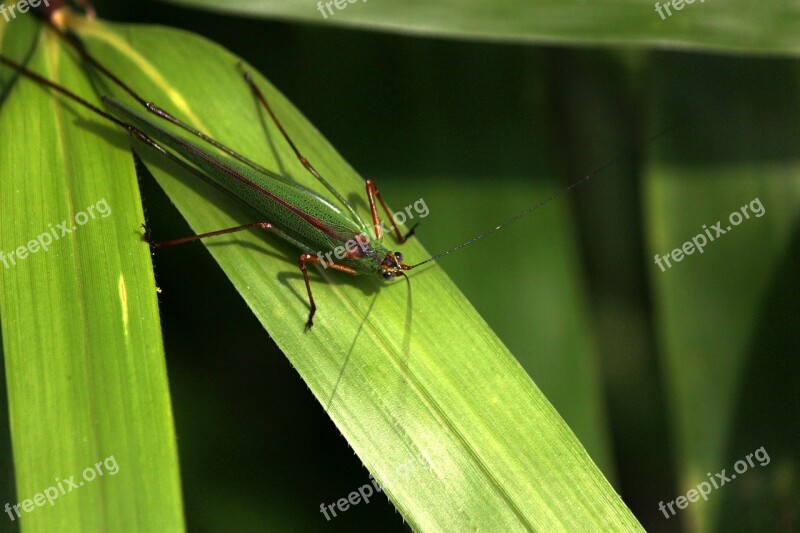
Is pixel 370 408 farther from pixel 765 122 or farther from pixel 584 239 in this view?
pixel 765 122

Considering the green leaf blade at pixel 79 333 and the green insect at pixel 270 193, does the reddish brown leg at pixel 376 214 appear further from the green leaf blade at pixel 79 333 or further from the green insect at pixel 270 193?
the green leaf blade at pixel 79 333

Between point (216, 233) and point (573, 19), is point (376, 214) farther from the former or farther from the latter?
point (573, 19)

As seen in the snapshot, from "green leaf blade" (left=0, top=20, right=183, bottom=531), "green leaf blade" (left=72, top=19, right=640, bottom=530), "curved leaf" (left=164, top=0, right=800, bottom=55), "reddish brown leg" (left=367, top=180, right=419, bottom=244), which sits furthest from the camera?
"reddish brown leg" (left=367, top=180, right=419, bottom=244)

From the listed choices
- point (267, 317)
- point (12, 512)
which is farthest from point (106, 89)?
point (12, 512)

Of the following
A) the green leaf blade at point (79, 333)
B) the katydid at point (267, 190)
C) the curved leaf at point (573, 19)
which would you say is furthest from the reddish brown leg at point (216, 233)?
the curved leaf at point (573, 19)

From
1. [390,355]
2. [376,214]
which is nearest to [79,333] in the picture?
[390,355]

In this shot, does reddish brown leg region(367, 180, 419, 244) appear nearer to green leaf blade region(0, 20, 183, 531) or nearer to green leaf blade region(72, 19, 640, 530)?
green leaf blade region(72, 19, 640, 530)

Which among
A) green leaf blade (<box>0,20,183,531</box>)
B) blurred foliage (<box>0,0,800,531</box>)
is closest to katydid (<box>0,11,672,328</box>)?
green leaf blade (<box>0,20,183,531</box>)
